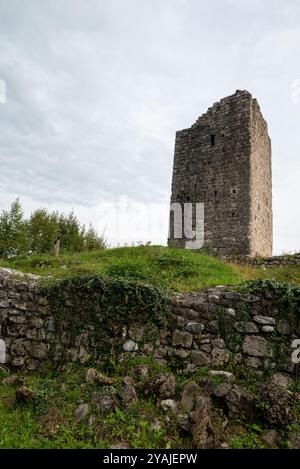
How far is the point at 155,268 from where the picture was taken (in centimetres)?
985

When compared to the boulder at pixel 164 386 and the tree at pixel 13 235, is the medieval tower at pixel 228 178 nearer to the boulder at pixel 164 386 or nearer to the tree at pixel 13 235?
the boulder at pixel 164 386

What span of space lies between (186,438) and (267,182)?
1464 centimetres

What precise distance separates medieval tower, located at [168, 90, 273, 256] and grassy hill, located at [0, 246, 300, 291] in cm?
286

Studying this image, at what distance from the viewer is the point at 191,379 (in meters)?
5.02

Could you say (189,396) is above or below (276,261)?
below

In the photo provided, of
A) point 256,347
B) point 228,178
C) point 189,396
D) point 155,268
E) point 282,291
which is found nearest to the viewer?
point 189,396

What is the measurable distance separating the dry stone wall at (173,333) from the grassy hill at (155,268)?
134 cm

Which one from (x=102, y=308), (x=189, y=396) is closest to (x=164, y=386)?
(x=189, y=396)

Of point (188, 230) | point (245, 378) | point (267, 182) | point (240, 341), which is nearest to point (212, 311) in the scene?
point (240, 341)

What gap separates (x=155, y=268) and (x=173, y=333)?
4.37 m

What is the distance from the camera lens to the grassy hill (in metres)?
8.20

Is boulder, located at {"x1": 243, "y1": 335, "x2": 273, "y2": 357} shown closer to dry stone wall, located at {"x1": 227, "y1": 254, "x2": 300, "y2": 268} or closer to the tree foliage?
dry stone wall, located at {"x1": 227, "y1": 254, "x2": 300, "y2": 268}

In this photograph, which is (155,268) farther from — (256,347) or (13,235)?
(13,235)
